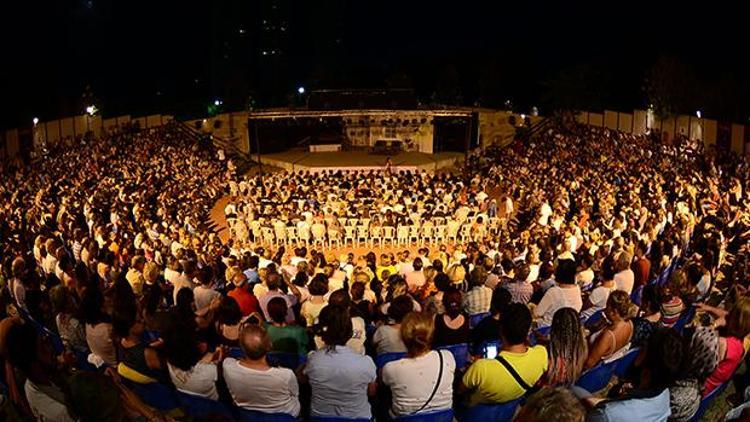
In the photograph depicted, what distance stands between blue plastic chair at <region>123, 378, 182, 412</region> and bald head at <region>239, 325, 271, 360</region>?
83cm

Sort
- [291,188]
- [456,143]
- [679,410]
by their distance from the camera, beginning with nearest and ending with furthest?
1. [679,410]
2. [291,188]
3. [456,143]

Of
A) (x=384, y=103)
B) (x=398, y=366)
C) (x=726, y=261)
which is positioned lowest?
(x=726, y=261)

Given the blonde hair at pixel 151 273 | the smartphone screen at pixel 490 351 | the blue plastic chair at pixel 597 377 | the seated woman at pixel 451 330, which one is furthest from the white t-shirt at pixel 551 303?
the blonde hair at pixel 151 273

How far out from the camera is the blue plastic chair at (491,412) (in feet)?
13.7

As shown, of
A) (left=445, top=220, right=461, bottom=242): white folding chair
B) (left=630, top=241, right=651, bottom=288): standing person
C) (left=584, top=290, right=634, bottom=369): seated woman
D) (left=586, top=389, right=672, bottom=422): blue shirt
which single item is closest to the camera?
(left=586, top=389, right=672, bottom=422): blue shirt

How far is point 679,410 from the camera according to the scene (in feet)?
12.6

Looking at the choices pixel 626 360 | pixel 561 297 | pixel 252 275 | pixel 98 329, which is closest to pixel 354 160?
pixel 252 275

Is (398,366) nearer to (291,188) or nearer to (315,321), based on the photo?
(315,321)

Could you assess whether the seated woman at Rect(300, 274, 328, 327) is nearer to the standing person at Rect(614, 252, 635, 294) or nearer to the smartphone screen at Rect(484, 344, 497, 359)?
the smartphone screen at Rect(484, 344, 497, 359)

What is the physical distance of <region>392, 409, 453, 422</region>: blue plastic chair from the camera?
4133 millimetres

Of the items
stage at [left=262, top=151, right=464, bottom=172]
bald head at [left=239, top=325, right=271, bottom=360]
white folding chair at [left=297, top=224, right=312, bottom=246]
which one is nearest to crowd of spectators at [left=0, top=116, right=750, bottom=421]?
bald head at [left=239, top=325, right=271, bottom=360]

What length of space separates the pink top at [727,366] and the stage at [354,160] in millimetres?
24309

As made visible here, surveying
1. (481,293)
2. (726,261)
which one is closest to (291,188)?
(726,261)

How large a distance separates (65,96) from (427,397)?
47409 mm
